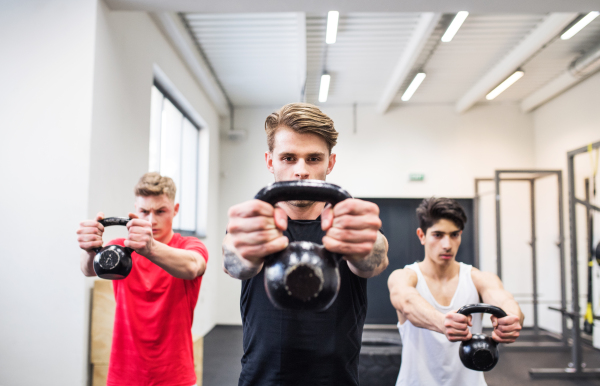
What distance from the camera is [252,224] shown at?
0.77 meters

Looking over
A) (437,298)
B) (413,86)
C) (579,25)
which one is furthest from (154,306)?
(413,86)

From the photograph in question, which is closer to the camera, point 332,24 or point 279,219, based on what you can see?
point 279,219

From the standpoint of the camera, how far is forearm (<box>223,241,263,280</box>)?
87 centimetres

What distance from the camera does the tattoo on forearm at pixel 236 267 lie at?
35.0 inches

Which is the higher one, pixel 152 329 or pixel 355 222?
pixel 355 222

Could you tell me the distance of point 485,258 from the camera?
700cm

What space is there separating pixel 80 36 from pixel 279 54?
3.08m

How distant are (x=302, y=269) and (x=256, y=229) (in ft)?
0.39

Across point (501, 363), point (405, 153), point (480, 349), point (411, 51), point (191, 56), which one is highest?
point (411, 51)

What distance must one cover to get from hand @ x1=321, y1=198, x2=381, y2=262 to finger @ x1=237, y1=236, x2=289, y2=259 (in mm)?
88

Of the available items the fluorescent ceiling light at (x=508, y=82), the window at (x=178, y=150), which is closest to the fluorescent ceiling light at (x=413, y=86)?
the fluorescent ceiling light at (x=508, y=82)

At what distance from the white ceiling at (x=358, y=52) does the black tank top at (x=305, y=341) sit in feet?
12.7

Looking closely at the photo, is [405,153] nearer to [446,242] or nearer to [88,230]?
[446,242]

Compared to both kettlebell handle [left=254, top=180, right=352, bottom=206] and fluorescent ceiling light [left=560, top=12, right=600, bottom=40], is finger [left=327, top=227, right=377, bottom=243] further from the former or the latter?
fluorescent ceiling light [left=560, top=12, right=600, bottom=40]
